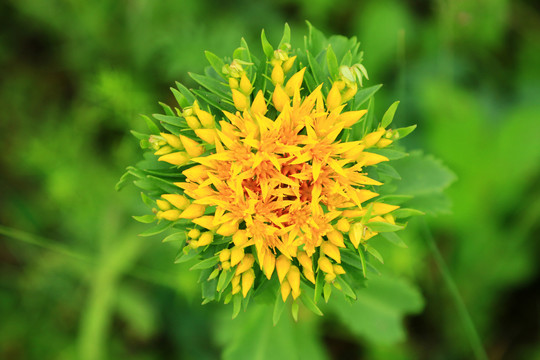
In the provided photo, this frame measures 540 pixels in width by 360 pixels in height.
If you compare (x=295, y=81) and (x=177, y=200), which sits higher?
(x=295, y=81)

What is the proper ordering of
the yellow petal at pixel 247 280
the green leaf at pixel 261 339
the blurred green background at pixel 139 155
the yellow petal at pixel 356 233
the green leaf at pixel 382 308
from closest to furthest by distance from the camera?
the yellow petal at pixel 356 233 → the yellow petal at pixel 247 280 → the green leaf at pixel 261 339 → the green leaf at pixel 382 308 → the blurred green background at pixel 139 155

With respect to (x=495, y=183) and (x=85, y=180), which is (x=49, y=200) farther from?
(x=495, y=183)

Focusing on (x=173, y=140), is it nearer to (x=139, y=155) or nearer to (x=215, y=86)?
(x=215, y=86)

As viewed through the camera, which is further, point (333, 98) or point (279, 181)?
point (333, 98)

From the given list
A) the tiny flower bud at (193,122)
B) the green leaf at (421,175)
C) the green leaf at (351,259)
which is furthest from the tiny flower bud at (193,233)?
the green leaf at (421,175)

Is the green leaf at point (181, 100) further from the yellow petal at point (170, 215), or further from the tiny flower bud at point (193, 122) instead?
the yellow petal at point (170, 215)

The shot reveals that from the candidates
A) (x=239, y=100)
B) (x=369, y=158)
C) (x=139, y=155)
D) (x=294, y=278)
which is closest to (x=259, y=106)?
(x=239, y=100)

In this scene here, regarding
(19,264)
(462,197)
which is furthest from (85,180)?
(462,197)
